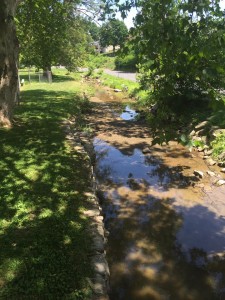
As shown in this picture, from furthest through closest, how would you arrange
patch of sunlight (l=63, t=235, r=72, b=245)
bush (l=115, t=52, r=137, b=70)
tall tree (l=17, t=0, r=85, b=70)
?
bush (l=115, t=52, r=137, b=70)
tall tree (l=17, t=0, r=85, b=70)
patch of sunlight (l=63, t=235, r=72, b=245)

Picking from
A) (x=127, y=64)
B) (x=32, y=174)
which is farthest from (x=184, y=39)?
(x=127, y=64)

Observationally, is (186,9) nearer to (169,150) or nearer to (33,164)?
(33,164)

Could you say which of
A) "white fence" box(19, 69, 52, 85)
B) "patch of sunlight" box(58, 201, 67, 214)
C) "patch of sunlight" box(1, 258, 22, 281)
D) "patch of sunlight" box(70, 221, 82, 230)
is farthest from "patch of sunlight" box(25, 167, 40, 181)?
"white fence" box(19, 69, 52, 85)

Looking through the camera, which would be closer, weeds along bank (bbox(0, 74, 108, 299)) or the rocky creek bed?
weeds along bank (bbox(0, 74, 108, 299))

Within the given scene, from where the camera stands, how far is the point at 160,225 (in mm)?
7449

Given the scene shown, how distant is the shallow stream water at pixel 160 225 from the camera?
18.4 feet

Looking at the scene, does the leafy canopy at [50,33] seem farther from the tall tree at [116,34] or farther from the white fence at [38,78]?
the tall tree at [116,34]

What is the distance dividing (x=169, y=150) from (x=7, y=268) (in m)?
8.92

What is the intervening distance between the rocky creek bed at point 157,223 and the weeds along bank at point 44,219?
275mm

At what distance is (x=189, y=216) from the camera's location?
25.8 ft

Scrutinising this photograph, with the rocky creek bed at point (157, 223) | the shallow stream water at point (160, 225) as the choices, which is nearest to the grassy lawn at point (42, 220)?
the rocky creek bed at point (157, 223)

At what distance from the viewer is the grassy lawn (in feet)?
14.5

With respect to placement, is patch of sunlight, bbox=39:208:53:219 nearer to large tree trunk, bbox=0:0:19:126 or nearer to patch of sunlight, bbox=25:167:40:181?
patch of sunlight, bbox=25:167:40:181

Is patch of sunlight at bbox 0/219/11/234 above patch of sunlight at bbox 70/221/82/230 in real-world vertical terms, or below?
above
